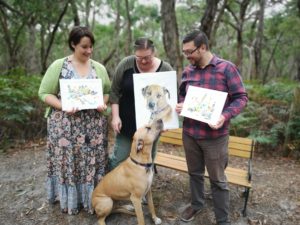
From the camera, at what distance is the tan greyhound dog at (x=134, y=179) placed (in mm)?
3711

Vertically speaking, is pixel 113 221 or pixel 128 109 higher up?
pixel 128 109

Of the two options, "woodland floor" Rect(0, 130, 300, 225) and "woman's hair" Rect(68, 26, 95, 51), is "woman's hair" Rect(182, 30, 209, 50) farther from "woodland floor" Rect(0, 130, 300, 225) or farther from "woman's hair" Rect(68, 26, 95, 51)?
"woodland floor" Rect(0, 130, 300, 225)

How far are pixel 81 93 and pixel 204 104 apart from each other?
4.88ft

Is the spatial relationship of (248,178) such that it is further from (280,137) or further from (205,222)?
(280,137)

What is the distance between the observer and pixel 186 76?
12.5 feet


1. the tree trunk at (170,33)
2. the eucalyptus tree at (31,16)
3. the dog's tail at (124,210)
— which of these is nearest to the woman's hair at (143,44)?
the dog's tail at (124,210)

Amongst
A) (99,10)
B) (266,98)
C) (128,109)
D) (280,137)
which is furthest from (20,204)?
(99,10)

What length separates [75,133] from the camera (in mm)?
4035

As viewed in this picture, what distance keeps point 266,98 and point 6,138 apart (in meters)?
7.08

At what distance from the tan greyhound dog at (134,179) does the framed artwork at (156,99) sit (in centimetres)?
11

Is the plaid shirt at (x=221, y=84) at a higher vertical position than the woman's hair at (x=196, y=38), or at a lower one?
lower

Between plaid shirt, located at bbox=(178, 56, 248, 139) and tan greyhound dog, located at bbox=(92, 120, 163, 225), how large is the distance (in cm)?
54

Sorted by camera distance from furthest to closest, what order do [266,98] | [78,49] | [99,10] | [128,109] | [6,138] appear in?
1. [99,10]
2. [266,98]
3. [6,138]
4. [128,109]
5. [78,49]

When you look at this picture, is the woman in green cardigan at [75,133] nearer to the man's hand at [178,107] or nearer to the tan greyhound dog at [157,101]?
the tan greyhound dog at [157,101]
